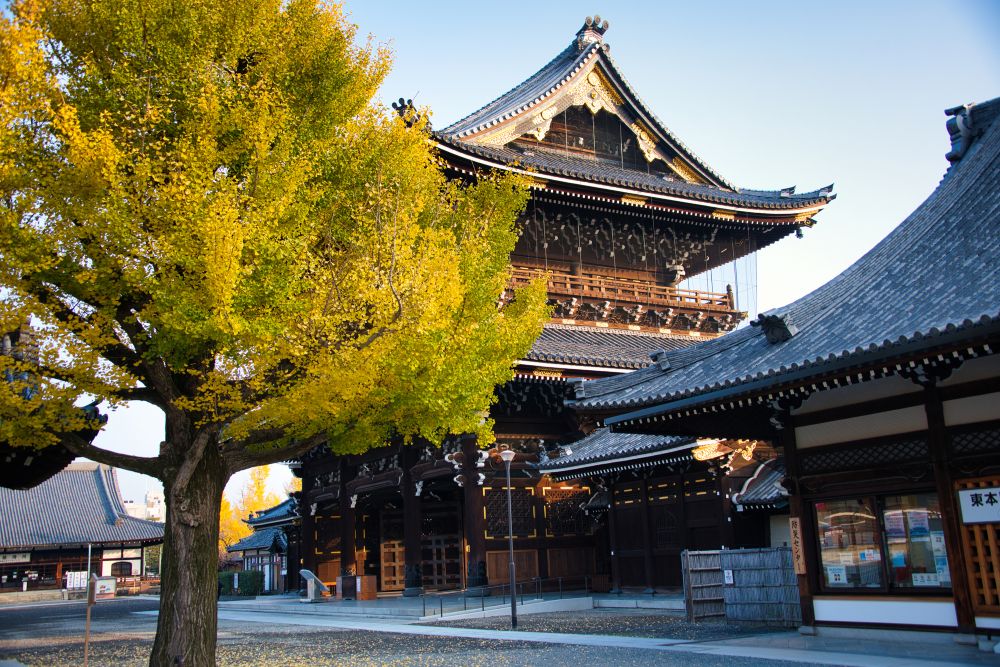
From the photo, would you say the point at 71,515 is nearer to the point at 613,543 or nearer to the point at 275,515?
the point at 275,515

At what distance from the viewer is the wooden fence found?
1525cm

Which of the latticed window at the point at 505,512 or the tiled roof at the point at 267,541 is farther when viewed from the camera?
the tiled roof at the point at 267,541

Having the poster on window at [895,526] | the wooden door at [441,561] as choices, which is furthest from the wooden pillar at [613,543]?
the poster on window at [895,526]

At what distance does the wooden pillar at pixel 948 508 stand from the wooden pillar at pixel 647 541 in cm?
1048

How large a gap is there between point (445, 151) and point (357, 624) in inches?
494

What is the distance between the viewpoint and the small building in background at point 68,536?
49781 mm

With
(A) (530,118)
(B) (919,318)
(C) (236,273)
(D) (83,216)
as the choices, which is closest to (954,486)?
(B) (919,318)

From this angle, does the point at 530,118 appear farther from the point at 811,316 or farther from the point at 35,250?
the point at 35,250

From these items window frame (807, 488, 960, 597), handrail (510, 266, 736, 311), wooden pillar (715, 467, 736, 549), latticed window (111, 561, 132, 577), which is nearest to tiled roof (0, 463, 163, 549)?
latticed window (111, 561, 132, 577)

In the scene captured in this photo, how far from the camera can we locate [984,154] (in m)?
13.8

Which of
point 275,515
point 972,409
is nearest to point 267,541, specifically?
point 275,515

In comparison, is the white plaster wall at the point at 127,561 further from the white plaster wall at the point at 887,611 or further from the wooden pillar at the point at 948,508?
the wooden pillar at the point at 948,508

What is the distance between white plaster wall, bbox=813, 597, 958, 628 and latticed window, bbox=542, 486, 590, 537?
40.0 feet

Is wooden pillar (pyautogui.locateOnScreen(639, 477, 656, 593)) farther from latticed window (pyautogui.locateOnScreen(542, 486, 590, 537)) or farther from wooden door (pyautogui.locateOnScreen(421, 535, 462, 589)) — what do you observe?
wooden door (pyautogui.locateOnScreen(421, 535, 462, 589))
